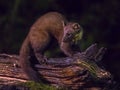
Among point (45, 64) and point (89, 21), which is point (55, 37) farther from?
point (89, 21)

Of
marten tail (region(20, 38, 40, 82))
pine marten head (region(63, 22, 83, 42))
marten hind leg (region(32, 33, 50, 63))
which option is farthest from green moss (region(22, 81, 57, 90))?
pine marten head (region(63, 22, 83, 42))

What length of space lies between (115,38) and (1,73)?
3.07m

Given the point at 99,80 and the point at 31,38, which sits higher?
the point at 31,38

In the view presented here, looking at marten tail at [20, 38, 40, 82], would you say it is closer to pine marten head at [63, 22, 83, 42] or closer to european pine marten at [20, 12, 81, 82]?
european pine marten at [20, 12, 81, 82]

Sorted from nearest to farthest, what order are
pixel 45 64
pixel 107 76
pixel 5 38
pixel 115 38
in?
pixel 107 76, pixel 45 64, pixel 5 38, pixel 115 38

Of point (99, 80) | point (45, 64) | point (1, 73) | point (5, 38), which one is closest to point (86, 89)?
point (99, 80)

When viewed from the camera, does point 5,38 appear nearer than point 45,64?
No

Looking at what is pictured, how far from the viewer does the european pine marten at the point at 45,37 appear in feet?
14.8

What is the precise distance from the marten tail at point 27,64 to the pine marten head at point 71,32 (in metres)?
0.37

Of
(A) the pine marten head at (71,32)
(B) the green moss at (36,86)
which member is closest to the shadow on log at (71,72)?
(B) the green moss at (36,86)

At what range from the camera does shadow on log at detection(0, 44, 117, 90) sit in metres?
4.21

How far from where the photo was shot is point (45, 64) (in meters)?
4.46

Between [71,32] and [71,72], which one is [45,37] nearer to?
[71,32]

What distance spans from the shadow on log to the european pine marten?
3.5 inches
